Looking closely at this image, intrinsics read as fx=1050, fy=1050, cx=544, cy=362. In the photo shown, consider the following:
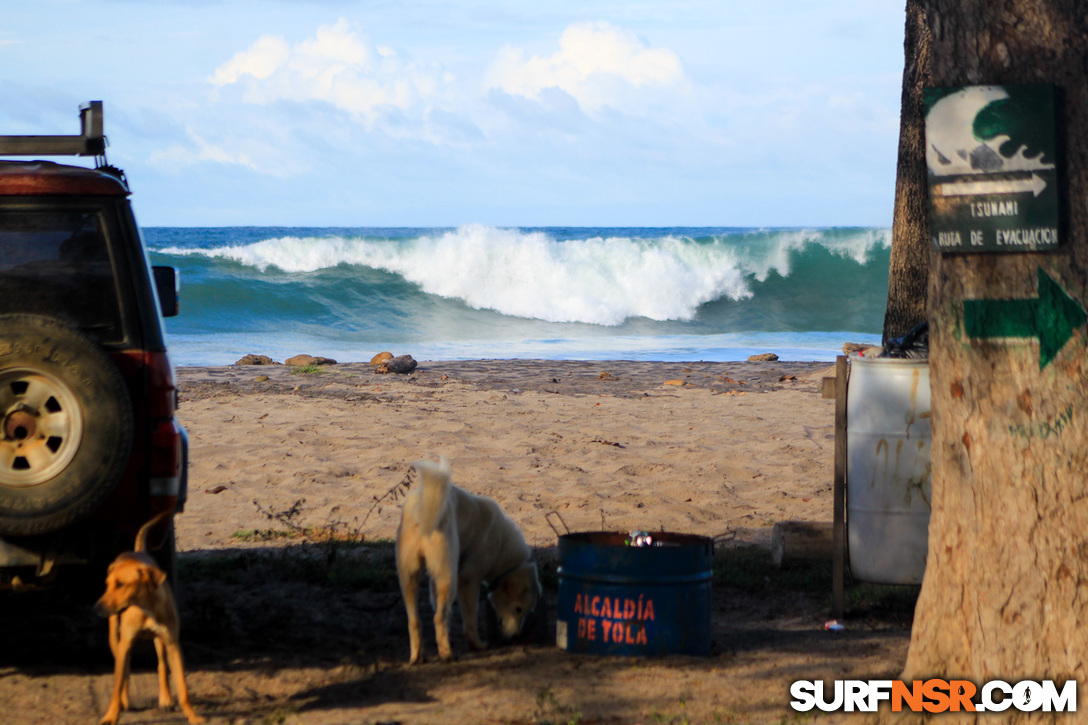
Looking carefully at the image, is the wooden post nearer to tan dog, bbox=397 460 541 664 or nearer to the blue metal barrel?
the blue metal barrel

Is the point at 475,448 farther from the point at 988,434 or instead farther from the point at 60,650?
the point at 988,434

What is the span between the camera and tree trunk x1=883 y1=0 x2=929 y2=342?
6609 millimetres

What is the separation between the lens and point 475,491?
26.5 feet

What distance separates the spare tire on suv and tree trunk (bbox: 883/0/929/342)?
4.64 metres

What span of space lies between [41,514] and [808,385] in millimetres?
12509

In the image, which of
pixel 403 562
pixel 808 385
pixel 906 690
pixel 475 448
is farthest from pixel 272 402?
pixel 906 690

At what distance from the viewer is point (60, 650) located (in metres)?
4.71

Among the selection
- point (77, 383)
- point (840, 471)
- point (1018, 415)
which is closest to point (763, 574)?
point (840, 471)

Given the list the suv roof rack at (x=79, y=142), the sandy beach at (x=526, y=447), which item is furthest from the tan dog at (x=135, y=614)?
the sandy beach at (x=526, y=447)

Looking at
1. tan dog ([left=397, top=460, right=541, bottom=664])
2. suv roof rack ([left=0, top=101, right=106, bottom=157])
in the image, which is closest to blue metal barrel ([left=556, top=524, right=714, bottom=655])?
tan dog ([left=397, top=460, right=541, bottom=664])

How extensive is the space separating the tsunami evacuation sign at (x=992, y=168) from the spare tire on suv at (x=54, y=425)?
2.95 meters

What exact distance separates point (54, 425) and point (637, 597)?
2346mm
